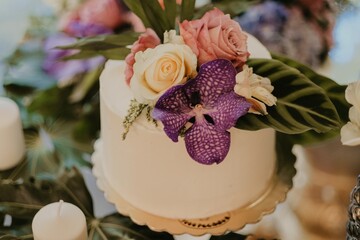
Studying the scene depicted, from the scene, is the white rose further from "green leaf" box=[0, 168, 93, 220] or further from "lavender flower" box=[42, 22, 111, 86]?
"lavender flower" box=[42, 22, 111, 86]

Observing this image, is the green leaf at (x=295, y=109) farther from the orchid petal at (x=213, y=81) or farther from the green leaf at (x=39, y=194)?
the green leaf at (x=39, y=194)

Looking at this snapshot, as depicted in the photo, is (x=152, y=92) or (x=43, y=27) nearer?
(x=152, y=92)

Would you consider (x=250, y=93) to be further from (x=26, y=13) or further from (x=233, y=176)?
(x=26, y=13)

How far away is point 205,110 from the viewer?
3.16ft

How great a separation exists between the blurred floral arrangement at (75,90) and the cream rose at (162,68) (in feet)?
0.32

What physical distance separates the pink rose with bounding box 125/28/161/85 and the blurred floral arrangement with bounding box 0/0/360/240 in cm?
3

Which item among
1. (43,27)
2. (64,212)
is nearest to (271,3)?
(43,27)

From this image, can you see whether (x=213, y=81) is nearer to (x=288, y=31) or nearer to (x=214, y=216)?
(x=214, y=216)

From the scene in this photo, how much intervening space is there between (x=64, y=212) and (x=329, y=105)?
15.8 inches

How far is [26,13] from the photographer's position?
4.98ft

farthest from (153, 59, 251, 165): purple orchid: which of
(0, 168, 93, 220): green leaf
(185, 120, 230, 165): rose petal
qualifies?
(0, 168, 93, 220): green leaf

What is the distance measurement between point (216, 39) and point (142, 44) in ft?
0.36

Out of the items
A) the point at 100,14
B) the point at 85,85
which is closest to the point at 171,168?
the point at 85,85

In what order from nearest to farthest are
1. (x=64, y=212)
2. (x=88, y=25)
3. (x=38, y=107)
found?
(x=64, y=212), (x=38, y=107), (x=88, y=25)
